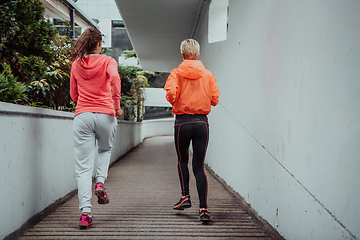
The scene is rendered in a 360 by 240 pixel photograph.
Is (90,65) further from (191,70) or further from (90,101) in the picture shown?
(191,70)

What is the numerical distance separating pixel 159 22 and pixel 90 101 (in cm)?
557

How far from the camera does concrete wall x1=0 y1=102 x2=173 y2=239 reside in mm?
2039

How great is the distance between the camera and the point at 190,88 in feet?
8.75

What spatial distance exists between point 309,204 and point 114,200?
87.5 inches

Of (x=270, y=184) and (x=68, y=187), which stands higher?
(x=270, y=184)

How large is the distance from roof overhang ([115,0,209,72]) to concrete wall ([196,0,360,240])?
3.35 meters

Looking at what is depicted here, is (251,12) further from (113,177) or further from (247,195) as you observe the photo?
(113,177)

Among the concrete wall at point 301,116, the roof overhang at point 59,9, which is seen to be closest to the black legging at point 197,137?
the concrete wall at point 301,116

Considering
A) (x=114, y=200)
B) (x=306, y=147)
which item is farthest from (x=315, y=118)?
(x=114, y=200)

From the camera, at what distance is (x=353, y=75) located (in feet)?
4.56

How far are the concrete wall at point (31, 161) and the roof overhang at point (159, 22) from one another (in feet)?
12.6

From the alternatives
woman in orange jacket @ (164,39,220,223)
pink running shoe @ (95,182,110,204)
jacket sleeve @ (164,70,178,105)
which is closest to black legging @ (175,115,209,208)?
woman in orange jacket @ (164,39,220,223)

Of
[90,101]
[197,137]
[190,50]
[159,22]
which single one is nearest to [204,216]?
[197,137]

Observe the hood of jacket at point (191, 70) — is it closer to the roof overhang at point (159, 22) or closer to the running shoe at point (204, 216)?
the running shoe at point (204, 216)
